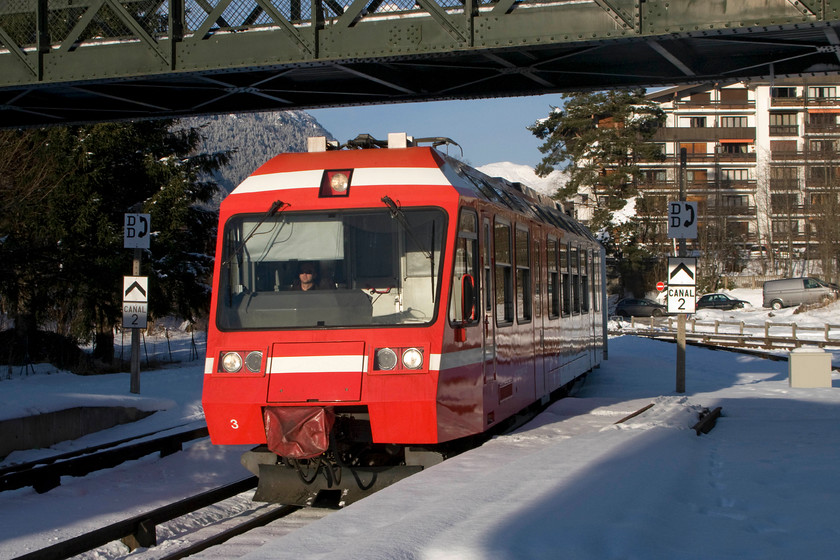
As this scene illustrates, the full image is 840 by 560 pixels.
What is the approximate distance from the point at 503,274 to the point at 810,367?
11128mm

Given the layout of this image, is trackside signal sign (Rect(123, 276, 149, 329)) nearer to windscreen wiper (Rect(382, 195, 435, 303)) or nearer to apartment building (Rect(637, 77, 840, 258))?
windscreen wiper (Rect(382, 195, 435, 303))

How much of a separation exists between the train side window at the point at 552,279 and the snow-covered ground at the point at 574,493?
1350mm

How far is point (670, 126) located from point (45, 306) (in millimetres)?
67071

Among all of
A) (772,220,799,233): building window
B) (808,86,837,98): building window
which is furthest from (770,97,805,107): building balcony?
(772,220,799,233): building window

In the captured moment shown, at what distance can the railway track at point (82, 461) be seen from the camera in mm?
10055

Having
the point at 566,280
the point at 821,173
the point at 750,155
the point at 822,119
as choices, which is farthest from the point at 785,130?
the point at 566,280

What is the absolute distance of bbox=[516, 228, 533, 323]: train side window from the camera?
35.2 feet

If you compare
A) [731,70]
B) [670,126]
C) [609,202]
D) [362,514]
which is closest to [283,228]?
[362,514]

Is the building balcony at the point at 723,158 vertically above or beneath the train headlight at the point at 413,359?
above

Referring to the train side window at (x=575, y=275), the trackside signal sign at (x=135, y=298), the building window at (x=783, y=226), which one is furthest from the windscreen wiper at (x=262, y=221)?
the building window at (x=783, y=226)

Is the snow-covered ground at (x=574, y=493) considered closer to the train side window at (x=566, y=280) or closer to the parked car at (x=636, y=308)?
the train side window at (x=566, y=280)

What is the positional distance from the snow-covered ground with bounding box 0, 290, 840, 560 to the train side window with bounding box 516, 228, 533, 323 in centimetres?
134

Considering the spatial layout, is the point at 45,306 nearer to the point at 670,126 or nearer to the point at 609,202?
the point at 609,202

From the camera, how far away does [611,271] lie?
6656 centimetres
